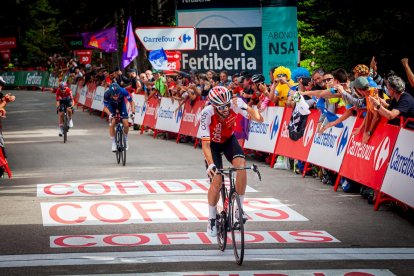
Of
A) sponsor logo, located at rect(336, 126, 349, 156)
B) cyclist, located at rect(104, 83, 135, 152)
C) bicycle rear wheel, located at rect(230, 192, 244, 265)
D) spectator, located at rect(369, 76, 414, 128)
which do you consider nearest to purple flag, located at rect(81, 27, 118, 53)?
cyclist, located at rect(104, 83, 135, 152)

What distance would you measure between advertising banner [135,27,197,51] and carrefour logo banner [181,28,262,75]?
33.1 inches

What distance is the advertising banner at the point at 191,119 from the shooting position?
25484 mm

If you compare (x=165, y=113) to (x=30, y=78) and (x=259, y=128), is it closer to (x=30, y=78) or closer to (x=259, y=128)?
(x=259, y=128)

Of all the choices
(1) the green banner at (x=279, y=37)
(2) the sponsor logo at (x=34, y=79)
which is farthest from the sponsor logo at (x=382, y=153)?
(2) the sponsor logo at (x=34, y=79)

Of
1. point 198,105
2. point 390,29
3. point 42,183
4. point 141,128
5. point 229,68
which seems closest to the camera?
point 42,183

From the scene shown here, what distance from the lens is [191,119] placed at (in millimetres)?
26109

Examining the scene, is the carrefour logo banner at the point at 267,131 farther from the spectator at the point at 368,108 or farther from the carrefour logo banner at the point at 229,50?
the carrefour logo banner at the point at 229,50

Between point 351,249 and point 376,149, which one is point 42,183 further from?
point 351,249

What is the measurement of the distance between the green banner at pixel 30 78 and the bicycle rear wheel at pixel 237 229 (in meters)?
60.4

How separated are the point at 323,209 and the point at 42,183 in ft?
19.9

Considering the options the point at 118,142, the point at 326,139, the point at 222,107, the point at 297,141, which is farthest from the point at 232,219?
the point at 118,142

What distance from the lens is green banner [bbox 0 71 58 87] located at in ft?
237

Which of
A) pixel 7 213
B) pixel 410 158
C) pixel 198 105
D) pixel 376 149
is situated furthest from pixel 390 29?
pixel 7 213

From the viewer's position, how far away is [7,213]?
13.9 metres
